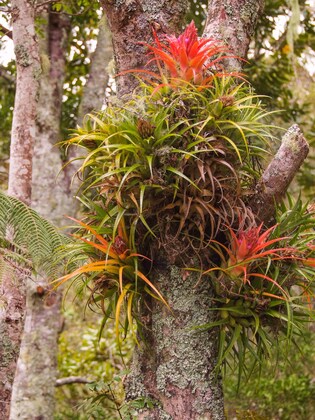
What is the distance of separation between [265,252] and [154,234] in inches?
18.0

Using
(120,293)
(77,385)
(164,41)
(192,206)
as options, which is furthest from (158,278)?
(77,385)

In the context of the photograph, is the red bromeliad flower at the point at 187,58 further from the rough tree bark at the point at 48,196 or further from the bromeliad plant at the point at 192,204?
the rough tree bark at the point at 48,196

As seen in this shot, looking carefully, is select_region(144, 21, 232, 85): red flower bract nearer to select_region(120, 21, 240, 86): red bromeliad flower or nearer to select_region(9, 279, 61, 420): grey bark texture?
select_region(120, 21, 240, 86): red bromeliad flower

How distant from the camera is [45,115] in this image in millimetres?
6039

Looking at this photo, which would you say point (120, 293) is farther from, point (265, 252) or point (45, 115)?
point (45, 115)

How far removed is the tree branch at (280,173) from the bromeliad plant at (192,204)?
6cm

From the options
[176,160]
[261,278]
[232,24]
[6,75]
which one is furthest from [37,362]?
[232,24]

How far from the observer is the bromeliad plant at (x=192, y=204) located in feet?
8.13

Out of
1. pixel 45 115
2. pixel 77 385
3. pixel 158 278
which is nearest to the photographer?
pixel 158 278

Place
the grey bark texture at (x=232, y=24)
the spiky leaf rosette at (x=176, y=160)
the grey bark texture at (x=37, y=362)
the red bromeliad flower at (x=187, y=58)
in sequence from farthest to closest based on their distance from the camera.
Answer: the grey bark texture at (x=37, y=362) < the grey bark texture at (x=232, y=24) < the red bromeliad flower at (x=187, y=58) < the spiky leaf rosette at (x=176, y=160)

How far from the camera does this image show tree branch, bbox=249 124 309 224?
8.59ft

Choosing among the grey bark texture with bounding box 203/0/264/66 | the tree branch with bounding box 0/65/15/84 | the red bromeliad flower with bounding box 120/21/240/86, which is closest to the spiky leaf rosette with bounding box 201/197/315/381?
the red bromeliad flower with bounding box 120/21/240/86

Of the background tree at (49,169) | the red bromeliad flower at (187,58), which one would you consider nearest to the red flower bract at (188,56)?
the red bromeliad flower at (187,58)

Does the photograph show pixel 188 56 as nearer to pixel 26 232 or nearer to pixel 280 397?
pixel 26 232
